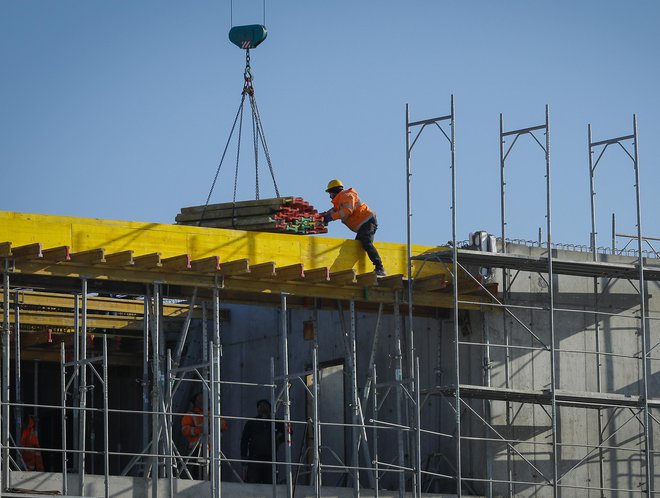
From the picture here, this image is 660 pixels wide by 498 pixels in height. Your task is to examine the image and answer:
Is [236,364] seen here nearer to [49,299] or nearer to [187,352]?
[187,352]

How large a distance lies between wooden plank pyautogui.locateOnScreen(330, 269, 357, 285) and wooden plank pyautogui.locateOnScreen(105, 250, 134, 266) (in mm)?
3686

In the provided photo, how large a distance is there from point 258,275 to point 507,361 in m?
5.06

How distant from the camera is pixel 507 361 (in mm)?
26781

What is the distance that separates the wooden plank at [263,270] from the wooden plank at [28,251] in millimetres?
3680

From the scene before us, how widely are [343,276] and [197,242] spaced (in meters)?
2.54

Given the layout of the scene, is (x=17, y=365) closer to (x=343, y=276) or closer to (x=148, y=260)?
(x=148, y=260)

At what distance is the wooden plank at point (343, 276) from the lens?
82.6 feet

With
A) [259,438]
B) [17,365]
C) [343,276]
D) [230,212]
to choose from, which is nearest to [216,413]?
[17,365]

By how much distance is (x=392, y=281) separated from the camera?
85.1 ft

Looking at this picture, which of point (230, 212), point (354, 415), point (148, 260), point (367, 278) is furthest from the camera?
point (230, 212)

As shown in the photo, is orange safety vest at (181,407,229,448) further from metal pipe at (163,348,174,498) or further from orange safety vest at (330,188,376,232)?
orange safety vest at (330,188,376,232)

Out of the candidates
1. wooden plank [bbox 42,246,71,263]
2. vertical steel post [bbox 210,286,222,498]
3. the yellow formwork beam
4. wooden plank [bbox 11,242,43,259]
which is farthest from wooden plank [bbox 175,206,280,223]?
wooden plank [bbox 11,242,43,259]

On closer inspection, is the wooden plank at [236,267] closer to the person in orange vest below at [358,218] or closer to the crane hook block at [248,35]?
the person in orange vest below at [358,218]

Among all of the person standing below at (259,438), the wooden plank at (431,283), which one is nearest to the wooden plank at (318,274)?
the wooden plank at (431,283)
